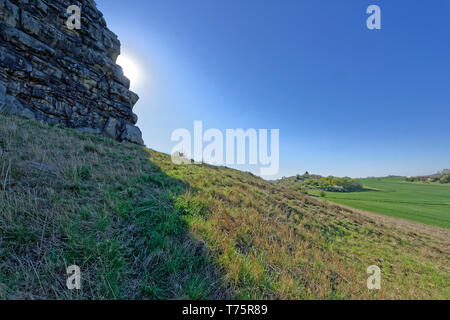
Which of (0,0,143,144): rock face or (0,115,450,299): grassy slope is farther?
(0,0,143,144): rock face

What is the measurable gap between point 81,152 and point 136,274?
24.3 feet

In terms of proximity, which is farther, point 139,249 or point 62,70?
point 62,70

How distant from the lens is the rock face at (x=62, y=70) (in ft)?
45.5

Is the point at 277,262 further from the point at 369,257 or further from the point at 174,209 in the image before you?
the point at 369,257

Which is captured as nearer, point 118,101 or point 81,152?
point 81,152

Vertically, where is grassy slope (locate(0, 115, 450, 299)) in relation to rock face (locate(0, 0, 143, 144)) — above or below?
below

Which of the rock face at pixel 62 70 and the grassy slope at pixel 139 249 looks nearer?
the grassy slope at pixel 139 249

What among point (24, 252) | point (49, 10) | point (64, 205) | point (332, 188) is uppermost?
point (49, 10)

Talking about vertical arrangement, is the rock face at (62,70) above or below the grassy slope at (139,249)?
above

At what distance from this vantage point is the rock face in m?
13.9

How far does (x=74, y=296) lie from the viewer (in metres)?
1.91

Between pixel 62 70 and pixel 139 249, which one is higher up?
pixel 62 70

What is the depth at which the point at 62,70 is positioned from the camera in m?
17.1

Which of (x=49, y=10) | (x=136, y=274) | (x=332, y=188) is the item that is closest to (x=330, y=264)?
(x=136, y=274)
